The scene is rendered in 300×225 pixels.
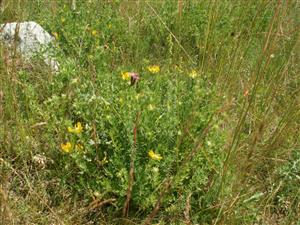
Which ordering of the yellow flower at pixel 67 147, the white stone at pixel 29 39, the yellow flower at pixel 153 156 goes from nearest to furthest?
1. the yellow flower at pixel 153 156
2. the yellow flower at pixel 67 147
3. the white stone at pixel 29 39

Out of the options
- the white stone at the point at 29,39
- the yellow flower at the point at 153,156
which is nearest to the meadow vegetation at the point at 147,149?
the yellow flower at the point at 153,156

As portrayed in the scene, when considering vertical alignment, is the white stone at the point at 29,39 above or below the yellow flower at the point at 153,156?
above

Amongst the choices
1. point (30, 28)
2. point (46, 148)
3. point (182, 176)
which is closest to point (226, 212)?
point (182, 176)

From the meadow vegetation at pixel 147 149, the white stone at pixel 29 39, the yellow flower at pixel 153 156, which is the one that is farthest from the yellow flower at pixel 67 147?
the white stone at pixel 29 39

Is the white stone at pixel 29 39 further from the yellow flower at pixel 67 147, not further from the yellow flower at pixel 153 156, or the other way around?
the yellow flower at pixel 153 156

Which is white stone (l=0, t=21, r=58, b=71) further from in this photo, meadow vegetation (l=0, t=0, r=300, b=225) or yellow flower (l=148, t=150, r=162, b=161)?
yellow flower (l=148, t=150, r=162, b=161)

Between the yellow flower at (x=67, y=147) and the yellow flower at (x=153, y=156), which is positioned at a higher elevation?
the yellow flower at (x=153, y=156)

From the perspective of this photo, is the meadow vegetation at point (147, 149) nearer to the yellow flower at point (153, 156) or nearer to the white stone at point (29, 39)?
the yellow flower at point (153, 156)

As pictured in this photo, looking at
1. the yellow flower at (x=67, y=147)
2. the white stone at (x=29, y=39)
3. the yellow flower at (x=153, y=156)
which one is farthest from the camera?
the white stone at (x=29, y=39)

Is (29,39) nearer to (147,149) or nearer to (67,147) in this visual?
(67,147)

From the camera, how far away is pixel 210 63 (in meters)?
2.57

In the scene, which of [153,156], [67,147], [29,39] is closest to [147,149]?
[153,156]

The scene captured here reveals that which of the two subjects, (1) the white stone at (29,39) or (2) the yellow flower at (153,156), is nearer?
(2) the yellow flower at (153,156)

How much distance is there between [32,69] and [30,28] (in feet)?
1.34
